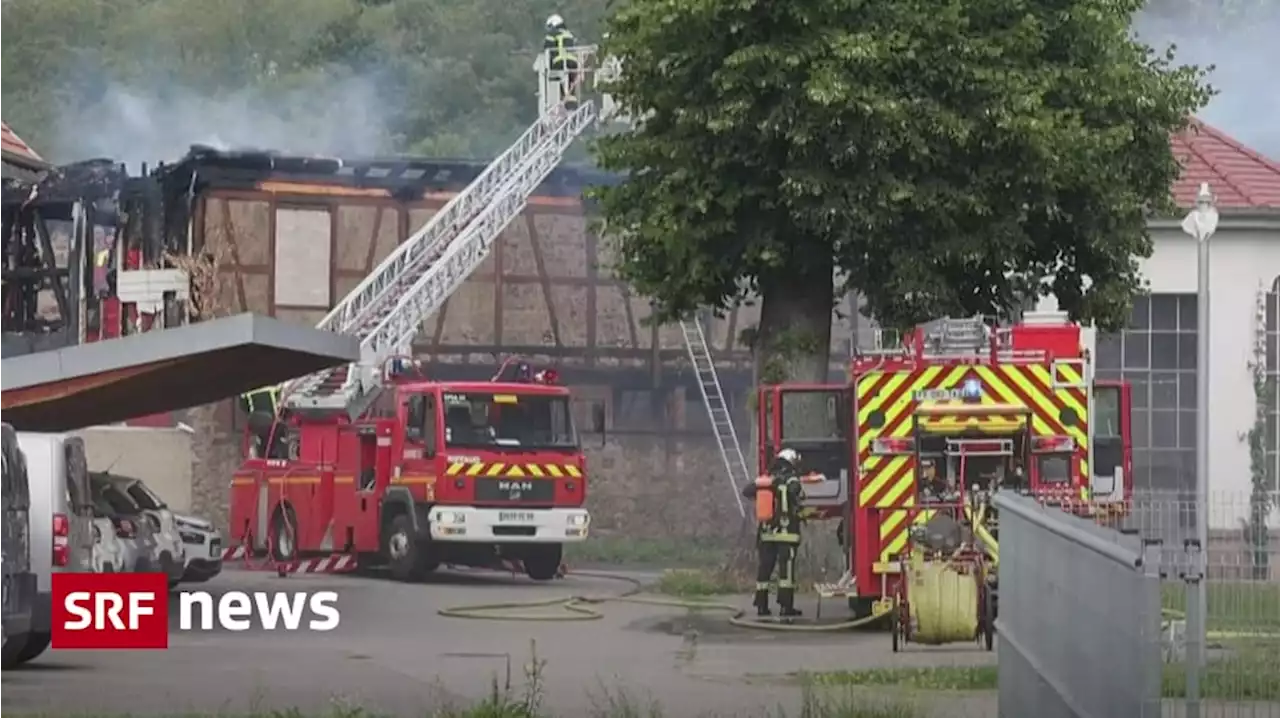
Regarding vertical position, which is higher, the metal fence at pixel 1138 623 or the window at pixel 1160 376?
the window at pixel 1160 376

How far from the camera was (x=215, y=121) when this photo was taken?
5562cm

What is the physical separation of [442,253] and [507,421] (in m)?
9.04

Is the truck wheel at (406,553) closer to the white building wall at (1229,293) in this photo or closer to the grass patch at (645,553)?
the grass patch at (645,553)

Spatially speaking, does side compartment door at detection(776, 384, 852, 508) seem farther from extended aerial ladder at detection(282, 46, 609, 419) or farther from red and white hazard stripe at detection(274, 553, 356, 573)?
extended aerial ladder at detection(282, 46, 609, 419)

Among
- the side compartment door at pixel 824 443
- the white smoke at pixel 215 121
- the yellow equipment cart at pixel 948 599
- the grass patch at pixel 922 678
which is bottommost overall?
the grass patch at pixel 922 678

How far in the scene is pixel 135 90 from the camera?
6081 cm

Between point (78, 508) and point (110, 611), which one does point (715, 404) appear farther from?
point (78, 508)

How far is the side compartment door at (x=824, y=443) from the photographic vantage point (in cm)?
2273

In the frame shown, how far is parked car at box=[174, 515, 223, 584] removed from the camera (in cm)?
2691

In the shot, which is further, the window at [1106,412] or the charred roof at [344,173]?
the charred roof at [344,173]

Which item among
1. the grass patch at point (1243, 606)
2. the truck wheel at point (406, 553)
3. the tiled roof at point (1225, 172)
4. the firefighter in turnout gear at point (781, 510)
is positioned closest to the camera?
the grass patch at point (1243, 606)

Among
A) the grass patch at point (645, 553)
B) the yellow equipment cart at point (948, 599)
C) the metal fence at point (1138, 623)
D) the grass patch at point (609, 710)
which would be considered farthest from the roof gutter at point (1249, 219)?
the metal fence at point (1138, 623)

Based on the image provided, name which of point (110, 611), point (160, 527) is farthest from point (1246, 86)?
point (110, 611)

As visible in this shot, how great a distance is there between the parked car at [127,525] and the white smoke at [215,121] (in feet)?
88.4
